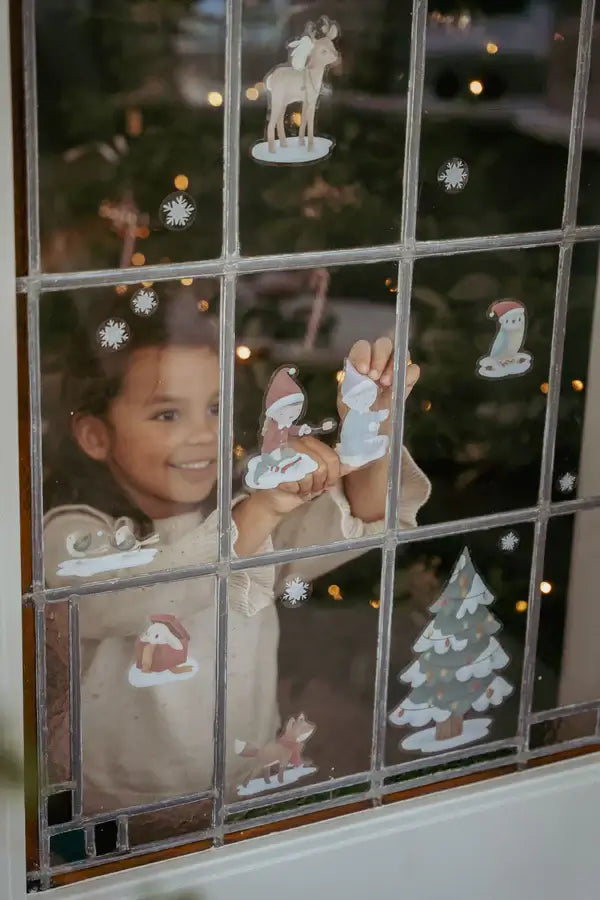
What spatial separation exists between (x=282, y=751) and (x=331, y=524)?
16.4 inches

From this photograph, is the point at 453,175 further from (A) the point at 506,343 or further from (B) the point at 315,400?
(B) the point at 315,400

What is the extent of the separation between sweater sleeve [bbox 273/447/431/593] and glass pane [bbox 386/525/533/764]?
84mm

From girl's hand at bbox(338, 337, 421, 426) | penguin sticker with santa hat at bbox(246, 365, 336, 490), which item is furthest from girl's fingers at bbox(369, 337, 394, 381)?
penguin sticker with santa hat at bbox(246, 365, 336, 490)

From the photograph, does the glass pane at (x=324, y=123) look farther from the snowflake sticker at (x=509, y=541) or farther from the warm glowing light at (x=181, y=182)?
the snowflake sticker at (x=509, y=541)

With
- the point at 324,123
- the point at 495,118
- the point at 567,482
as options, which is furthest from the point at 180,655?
the point at 495,118

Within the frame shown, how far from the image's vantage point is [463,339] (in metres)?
2.24

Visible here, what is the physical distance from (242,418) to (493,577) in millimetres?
607

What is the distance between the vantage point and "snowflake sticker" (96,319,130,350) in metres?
1.97

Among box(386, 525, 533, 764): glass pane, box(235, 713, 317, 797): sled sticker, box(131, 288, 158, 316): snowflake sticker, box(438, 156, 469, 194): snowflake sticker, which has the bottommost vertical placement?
box(235, 713, 317, 797): sled sticker

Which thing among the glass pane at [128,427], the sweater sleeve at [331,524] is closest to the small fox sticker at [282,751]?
the sweater sleeve at [331,524]

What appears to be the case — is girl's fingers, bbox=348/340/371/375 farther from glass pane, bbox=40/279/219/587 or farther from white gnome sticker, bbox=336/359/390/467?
glass pane, bbox=40/279/219/587

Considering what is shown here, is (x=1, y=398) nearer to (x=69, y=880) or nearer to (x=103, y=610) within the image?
(x=103, y=610)

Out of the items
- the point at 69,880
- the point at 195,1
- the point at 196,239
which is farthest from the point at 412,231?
the point at 69,880

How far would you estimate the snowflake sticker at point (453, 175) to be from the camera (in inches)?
83.6
